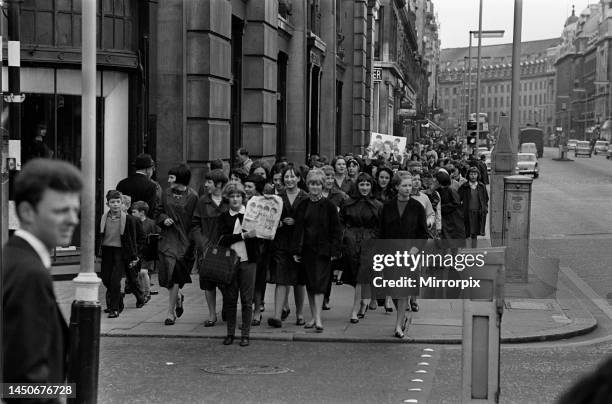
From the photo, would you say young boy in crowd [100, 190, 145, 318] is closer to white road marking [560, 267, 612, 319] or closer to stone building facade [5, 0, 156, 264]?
stone building facade [5, 0, 156, 264]

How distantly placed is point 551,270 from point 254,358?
929cm

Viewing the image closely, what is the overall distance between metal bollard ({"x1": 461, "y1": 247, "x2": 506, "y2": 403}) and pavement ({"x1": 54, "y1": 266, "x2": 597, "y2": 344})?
394 centimetres

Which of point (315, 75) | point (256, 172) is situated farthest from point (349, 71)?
point (256, 172)

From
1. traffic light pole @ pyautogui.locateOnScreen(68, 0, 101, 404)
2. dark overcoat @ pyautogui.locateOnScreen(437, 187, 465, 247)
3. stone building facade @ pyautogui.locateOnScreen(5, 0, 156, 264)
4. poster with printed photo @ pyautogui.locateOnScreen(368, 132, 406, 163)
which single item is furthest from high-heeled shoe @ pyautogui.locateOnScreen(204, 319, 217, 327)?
poster with printed photo @ pyautogui.locateOnScreen(368, 132, 406, 163)

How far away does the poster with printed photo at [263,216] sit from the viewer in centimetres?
1199

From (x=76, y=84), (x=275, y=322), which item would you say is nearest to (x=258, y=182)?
(x=275, y=322)

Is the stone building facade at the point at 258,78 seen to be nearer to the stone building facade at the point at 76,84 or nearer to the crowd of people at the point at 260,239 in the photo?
the stone building facade at the point at 76,84

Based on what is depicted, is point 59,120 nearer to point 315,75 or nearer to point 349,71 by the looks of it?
point 315,75

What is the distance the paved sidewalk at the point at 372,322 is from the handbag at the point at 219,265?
2.47 ft

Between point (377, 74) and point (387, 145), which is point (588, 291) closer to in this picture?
point (387, 145)

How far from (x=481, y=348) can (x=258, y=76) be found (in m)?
17.1

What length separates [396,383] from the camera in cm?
987

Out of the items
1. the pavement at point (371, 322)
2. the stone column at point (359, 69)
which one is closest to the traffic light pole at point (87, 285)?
the pavement at point (371, 322)

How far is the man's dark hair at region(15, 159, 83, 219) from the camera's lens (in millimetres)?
3676
